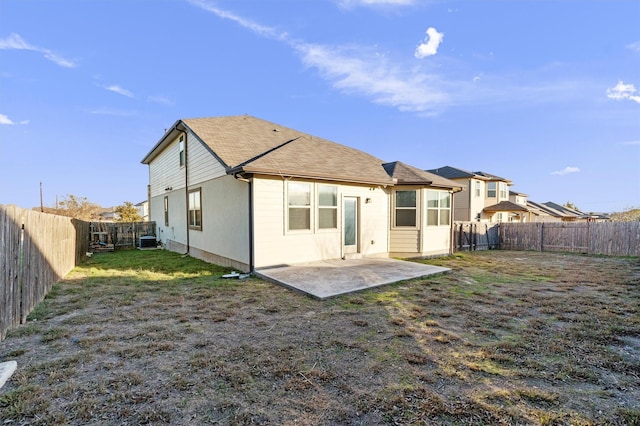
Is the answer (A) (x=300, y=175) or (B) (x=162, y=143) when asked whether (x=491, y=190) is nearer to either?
(A) (x=300, y=175)

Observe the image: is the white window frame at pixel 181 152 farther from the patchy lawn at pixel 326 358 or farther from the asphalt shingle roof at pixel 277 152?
the patchy lawn at pixel 326 358

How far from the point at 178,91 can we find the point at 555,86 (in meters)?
20.6

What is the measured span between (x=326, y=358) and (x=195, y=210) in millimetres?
9707

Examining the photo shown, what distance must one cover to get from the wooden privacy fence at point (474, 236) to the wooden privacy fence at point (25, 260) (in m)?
15.3

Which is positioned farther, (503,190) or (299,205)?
(503,190)

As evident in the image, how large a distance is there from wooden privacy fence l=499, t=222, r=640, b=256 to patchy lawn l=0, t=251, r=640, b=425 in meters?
9.69

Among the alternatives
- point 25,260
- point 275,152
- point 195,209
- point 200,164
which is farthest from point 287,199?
point 25,260

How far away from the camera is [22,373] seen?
112 inches

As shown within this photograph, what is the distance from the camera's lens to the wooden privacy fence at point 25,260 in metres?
3.75

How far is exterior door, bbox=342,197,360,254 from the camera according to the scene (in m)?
9.63

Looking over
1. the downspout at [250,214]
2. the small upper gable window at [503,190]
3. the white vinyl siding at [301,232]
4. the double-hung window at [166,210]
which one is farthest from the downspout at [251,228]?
the small upper gable window at [503,190]

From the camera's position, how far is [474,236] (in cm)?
1587

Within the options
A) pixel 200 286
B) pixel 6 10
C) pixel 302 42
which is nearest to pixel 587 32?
pixel 302 42

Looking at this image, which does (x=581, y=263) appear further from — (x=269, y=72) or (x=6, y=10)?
(x=6, y=10)
